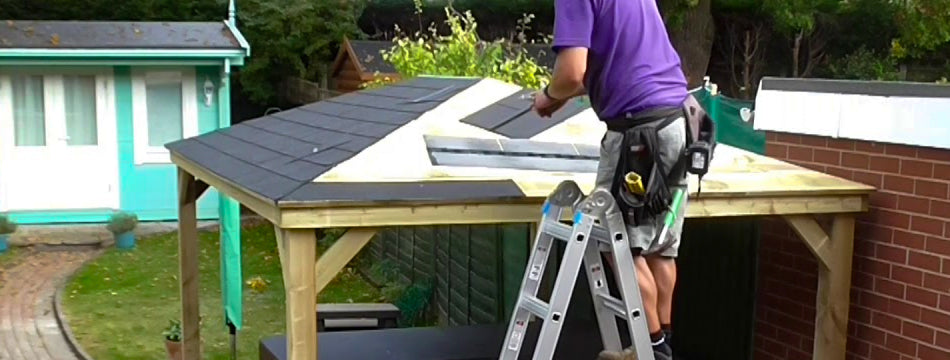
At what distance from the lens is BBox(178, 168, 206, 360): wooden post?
256 inches

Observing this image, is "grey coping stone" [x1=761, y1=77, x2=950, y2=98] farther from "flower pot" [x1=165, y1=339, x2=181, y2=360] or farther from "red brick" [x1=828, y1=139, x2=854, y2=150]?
"flower pot" [x1=165, y1=339, x2=181, y2=360]

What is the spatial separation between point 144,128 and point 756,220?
36.4 feet

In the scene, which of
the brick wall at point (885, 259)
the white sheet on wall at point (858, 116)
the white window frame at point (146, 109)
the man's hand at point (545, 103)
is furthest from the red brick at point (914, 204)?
the white window frame at point (146, 109)

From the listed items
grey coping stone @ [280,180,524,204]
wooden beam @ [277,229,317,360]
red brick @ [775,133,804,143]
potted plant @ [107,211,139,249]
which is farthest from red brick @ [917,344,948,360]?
potted plant @ [107,211,139,249]

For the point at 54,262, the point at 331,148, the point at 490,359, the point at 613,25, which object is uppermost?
the point at 613,25

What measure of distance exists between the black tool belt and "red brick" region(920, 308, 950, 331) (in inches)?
53.4

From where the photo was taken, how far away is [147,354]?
829cm

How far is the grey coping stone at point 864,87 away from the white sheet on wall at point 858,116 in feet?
0.08

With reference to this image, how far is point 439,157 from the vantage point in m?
4.52

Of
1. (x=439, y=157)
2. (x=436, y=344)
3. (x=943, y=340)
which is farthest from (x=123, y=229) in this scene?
(x=943, y=340)

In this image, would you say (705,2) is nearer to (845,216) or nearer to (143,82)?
(143,82)

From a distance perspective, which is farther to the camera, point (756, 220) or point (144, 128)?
point (144, 128)

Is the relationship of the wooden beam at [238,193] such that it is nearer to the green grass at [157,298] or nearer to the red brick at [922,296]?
the red brick at [922,296]

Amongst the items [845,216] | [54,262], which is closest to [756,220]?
[845,216]
